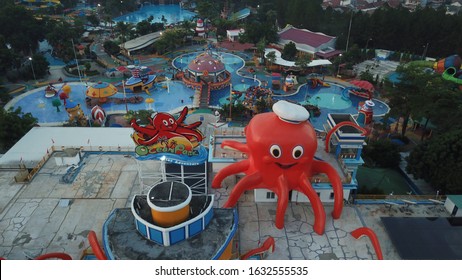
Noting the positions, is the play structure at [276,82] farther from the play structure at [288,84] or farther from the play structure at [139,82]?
the play structure at [139,82]

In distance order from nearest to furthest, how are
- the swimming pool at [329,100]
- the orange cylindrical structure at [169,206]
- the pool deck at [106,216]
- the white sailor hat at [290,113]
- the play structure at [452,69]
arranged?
the orange cylindrical structure at [169,206]
the white sailor hat at [290,113]
the pool deck at [106,216]
the play structure at [452,69]
the swimming pool at [329,100]

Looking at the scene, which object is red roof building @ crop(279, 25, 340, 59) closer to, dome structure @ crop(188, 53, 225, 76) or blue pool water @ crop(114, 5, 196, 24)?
dome structure @ crop(188, 53, 225, 76)

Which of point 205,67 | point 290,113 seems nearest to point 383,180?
point 290,113

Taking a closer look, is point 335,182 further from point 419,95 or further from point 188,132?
point 419,95

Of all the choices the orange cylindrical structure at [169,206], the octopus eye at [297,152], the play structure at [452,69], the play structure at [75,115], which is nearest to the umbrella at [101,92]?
the play structure at [75,115]

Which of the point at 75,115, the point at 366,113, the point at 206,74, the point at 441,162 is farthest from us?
the point at 206,74

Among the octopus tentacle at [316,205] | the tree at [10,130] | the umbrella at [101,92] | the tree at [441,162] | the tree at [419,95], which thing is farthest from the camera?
the umbrella at [101,92]

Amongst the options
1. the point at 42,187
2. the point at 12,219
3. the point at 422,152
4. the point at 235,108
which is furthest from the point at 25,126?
the point at 422,152
